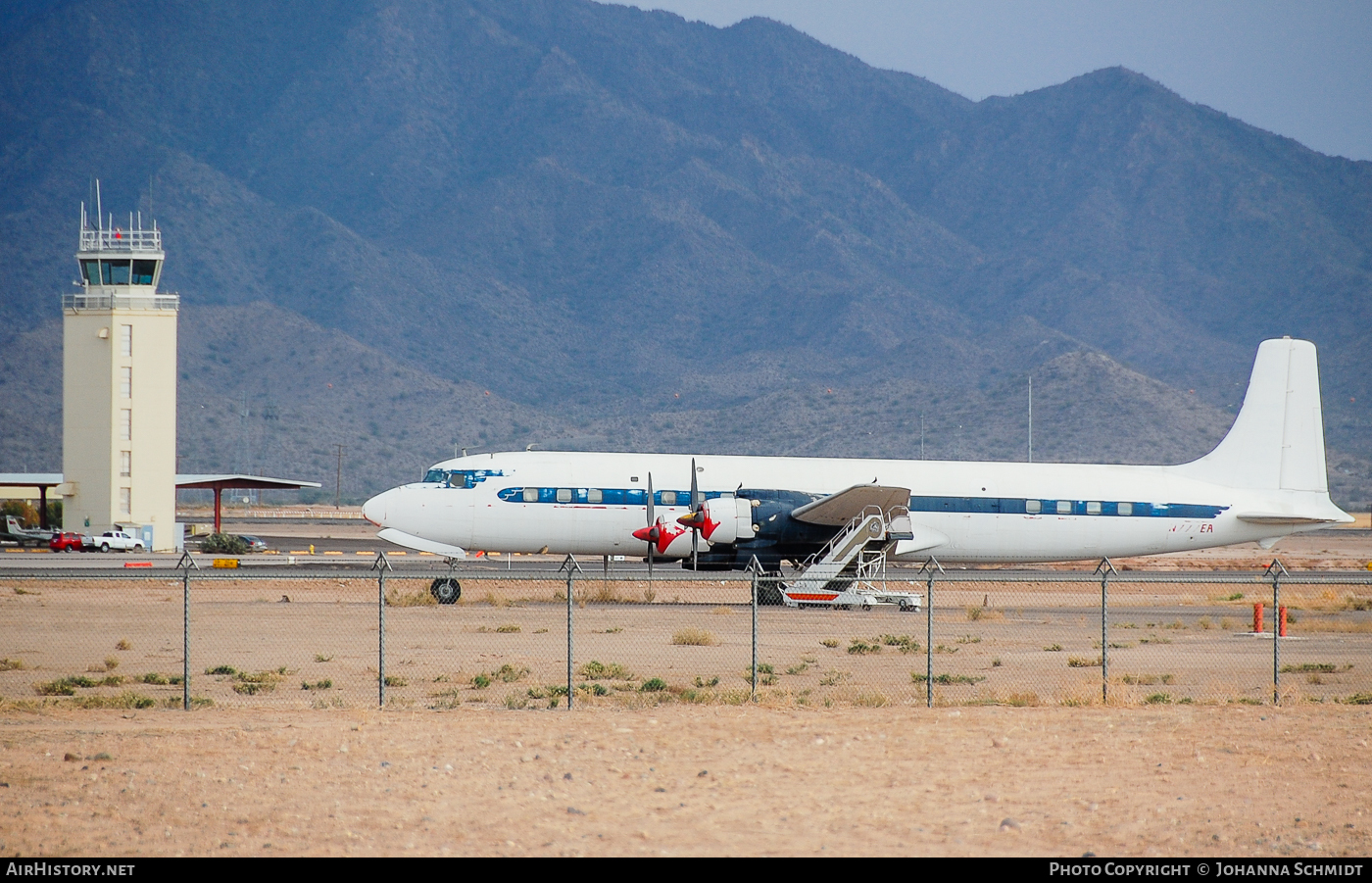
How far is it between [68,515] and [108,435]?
3.49 m

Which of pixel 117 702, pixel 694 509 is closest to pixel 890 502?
pixel 694 509

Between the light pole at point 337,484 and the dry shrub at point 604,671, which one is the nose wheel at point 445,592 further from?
the light pole at point 337,484

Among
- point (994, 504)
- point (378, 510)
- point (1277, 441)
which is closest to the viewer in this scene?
point (378, 510)

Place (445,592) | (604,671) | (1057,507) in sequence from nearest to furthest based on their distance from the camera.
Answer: (604,671), (445,592), (1057,507)

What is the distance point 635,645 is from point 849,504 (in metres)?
9.09

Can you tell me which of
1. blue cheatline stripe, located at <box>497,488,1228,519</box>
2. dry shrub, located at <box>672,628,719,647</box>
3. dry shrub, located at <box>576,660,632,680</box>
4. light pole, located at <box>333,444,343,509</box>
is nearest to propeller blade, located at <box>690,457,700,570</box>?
blue cheatline stripe, located at <box>497,488,1228,519</box>

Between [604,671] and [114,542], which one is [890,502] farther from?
[114,542]

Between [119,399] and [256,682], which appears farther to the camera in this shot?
[119,399]

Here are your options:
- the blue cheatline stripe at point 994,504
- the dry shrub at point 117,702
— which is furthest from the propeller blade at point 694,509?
the dry shrub at point 117,702

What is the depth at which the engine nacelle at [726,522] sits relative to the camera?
33.0m

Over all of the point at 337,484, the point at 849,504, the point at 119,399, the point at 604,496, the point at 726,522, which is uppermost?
the point at 119,399

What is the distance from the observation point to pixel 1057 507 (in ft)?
122

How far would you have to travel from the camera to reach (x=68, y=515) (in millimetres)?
52188

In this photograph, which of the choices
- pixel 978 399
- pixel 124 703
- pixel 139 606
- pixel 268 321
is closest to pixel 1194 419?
pixel 978 399
